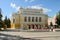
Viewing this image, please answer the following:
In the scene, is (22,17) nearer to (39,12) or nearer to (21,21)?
(21,21)

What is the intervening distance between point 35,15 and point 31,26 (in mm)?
4934

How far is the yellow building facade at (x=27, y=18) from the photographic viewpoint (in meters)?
68.6

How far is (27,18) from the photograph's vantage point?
68.9m

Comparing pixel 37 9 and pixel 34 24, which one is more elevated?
pixel 37 9

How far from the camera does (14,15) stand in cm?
6862

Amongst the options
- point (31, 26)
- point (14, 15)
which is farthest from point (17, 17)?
point (31, 26)

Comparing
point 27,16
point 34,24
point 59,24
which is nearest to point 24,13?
point 27,16

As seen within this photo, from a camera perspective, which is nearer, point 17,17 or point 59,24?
point 17,17

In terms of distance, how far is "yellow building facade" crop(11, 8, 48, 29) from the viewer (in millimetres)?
68625

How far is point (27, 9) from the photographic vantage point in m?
69.8

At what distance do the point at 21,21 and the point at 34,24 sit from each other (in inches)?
219

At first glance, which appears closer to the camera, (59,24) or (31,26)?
(31,26)

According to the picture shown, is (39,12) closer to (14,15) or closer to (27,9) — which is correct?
(27,9)

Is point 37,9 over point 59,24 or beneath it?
over
